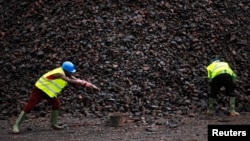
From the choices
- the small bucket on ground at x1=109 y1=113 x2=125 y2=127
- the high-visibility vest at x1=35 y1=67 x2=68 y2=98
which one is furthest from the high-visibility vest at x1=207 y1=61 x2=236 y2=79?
Answer: the high-visibility vest at x1=35 y1=67 x2=68 y2=98

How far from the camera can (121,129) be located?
7.82m

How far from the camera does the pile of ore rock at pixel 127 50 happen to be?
9414mm

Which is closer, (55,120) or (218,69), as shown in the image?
(55,120)

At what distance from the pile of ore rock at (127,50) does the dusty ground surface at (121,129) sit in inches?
18.4

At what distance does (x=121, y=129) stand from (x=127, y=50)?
334cm

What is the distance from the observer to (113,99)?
9.25 metres

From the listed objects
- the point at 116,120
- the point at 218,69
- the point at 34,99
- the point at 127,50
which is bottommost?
the point at 116,120

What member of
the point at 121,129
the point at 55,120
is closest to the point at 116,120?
the point at 121,129

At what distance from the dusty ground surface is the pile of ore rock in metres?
0.47

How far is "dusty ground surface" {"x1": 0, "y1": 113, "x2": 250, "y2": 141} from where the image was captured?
23.8 ft

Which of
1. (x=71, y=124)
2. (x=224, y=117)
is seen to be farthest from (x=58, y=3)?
(x=224, y=117)

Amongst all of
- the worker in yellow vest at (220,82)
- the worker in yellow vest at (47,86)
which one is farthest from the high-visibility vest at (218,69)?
the worker in yellow vest at (47,86)

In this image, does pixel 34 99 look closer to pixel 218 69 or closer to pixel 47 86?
pixel 47 86

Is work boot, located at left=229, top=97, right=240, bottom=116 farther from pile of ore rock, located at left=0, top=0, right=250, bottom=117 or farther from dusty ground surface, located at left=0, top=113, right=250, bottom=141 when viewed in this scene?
pile of ore rock, located at left=0, top=0, right=250, bottom=117
